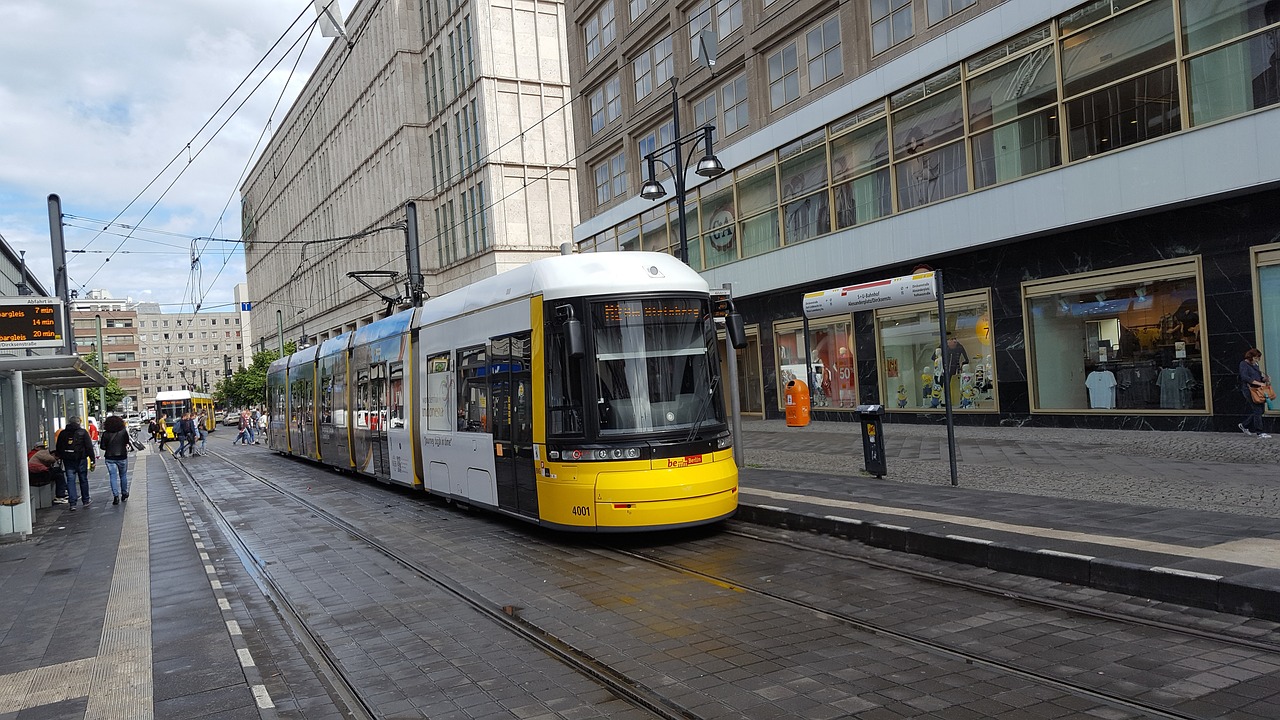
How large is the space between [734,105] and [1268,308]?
16.2 metres

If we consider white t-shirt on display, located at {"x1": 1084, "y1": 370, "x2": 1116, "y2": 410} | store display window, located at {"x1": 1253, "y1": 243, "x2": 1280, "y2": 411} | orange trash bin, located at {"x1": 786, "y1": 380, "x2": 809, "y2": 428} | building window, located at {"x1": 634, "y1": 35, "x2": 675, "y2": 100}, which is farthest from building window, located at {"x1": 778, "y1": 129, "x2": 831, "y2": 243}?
store display window, located at {"x1": 1253, "y1": 243, "x2": 1280, "y2": 411}

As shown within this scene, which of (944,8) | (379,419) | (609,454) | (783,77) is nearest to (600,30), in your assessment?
(783,77)

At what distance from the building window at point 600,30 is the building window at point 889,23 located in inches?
539

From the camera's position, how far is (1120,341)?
16703mm

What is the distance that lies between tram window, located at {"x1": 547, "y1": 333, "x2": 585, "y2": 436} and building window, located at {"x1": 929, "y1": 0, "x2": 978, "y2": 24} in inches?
556

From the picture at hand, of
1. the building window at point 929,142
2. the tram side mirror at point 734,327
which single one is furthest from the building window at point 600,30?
the tram side mirror at point 734,327

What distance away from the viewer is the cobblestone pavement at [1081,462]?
9969 millimetres

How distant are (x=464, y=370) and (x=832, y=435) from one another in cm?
1094

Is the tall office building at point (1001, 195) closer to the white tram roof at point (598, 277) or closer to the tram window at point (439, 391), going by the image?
the white tram roof at point (598, 277)

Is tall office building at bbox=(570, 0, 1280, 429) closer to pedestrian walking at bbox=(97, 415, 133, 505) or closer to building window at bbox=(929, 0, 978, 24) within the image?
building window at bbox=(929, 0, 978, 24)

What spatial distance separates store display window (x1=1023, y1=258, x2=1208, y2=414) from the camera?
609 inches

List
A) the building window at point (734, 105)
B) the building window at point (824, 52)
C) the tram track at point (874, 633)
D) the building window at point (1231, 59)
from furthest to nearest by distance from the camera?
1. the building window at point (734, 105)
2. the building window at point (824, 52)
3. the building window at point (1231, 59)
4. the tram track at point (874, 633)

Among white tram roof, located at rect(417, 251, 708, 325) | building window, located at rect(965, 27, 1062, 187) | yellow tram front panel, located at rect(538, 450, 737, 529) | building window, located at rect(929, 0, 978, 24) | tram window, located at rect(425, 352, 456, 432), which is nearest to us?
yellow tram front panel, located at rect(538, 450, 737, 529)

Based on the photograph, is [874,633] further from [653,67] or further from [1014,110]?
[653,67]
